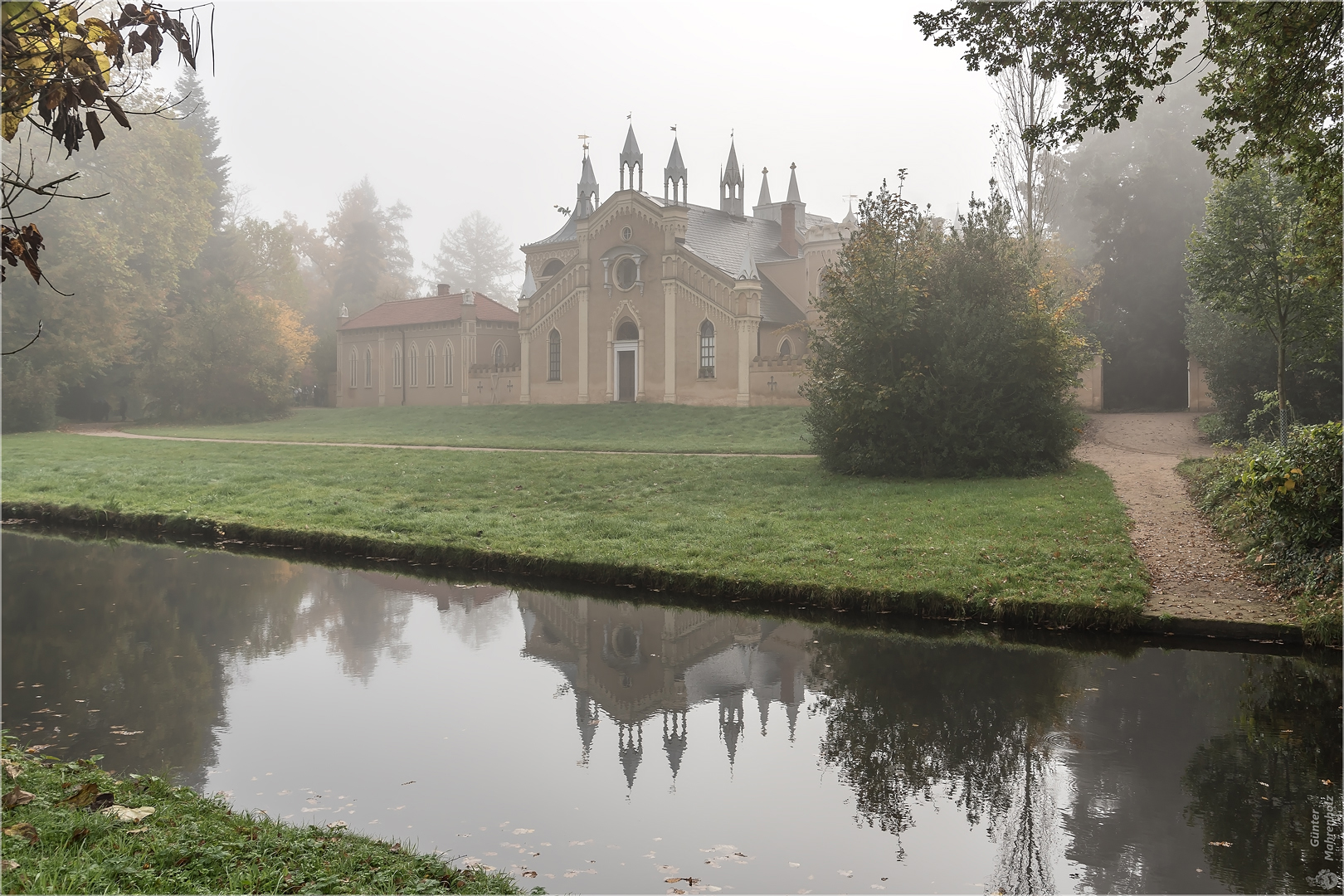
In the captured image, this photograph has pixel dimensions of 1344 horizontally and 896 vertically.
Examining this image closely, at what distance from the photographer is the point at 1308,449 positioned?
36.0 feet

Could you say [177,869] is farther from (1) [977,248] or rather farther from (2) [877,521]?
(1) [977,248]

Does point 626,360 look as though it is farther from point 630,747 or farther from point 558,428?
point 630,747

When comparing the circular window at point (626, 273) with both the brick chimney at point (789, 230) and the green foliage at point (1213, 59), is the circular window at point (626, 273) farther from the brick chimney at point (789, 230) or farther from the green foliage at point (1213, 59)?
the green foliage at point (1213, 59)

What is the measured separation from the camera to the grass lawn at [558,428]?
3072cm

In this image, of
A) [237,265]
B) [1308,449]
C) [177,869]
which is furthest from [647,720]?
[237,265]

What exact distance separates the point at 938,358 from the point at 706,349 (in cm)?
2190

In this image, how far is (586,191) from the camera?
56781mm

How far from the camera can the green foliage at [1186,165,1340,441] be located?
17750 mm

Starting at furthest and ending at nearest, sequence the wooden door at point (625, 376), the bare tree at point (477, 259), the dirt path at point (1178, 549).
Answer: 1. the bare tree at point (477, 259)
2. the wooden door at point (625, 376)
3. the dirt path at point (1178, 549)

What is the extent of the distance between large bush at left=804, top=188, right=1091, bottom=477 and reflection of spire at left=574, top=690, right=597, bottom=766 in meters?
13.6

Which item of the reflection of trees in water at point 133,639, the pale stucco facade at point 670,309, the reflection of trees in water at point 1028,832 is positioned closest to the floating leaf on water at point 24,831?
the reflection of trees in water at point 133,639

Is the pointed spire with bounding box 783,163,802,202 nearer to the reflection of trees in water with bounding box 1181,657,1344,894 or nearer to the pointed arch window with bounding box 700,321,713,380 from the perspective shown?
the pointed arch window with bounding box 700,321,713,380

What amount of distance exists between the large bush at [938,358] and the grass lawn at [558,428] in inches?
224

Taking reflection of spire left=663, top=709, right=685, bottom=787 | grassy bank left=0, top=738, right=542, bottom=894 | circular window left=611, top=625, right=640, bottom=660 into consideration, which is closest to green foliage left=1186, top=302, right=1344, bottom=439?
circular window left=611, top=625, right=640, bottom=660
